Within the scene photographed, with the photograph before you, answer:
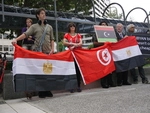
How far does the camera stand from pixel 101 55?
7402 mm

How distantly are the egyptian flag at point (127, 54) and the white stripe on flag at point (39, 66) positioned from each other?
1.78m

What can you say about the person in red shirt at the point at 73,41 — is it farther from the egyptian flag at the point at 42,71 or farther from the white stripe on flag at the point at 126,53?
the white stripe on flag at the point at 126,53

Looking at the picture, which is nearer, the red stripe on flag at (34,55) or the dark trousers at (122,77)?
the red stripe on flag at (34,55)

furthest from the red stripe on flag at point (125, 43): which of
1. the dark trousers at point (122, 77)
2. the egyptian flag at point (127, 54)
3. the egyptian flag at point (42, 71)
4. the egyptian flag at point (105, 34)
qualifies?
the egyptian flag at point (42, 71)

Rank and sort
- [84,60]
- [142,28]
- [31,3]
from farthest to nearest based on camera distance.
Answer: [31,3], [142,28], [84,60]

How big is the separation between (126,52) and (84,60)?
174cm

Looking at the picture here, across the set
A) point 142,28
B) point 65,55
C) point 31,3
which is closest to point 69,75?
point 65,55

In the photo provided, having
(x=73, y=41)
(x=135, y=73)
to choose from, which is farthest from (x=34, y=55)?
(x=135, y=73)

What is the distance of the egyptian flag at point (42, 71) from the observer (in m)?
5.81

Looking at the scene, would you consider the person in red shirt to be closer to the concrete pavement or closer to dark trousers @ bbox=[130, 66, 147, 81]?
the concrete pavement

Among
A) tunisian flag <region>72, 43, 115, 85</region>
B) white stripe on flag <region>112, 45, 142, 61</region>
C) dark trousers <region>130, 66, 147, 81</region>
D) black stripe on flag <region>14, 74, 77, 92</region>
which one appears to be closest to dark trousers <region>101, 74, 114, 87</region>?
tunisian flag <region>72, 43, 115, 85</region>

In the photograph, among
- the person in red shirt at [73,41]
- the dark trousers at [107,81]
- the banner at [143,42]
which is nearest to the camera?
the person in red shirt at [73,41]

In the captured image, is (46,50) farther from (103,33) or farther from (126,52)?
(126,52)

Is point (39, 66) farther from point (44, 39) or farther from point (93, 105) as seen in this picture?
point (93, 105)
